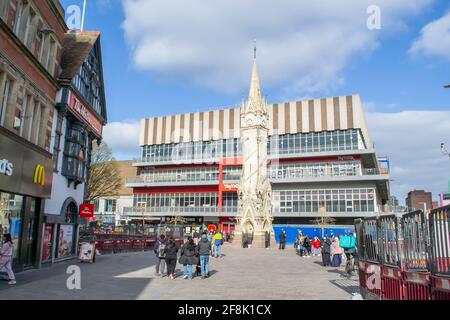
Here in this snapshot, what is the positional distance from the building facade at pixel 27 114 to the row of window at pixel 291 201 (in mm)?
39765

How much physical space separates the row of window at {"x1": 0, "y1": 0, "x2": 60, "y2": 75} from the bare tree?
28.8 metres

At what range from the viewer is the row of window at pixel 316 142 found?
194 feet

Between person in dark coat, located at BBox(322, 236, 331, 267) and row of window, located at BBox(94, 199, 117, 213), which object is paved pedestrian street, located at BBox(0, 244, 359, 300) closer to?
person in dark coat, located at BBox(322, 236, 331, 267)

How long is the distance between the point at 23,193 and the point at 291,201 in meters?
50.2

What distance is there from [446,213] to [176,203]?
64983mm

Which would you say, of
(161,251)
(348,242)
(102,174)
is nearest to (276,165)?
(102,174)

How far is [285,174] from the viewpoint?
62781 millimetres

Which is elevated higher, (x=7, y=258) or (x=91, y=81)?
(x=91, y=81)

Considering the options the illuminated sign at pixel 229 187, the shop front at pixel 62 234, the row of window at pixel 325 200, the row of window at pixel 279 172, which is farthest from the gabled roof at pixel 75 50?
the illuminated sign at pixel 229 187

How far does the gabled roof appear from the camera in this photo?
63.9ft

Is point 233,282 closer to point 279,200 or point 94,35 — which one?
point 94,35

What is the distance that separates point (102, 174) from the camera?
4666 centimetres

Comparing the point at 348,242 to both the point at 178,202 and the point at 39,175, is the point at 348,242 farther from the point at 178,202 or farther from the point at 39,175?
the point at 178,202

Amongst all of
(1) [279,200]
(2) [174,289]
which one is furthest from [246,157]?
(2) [174,289]
